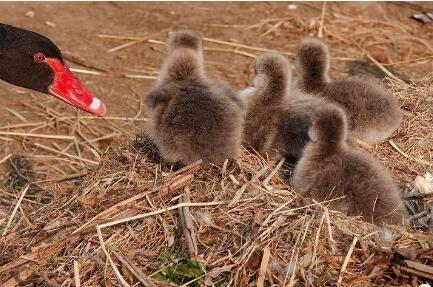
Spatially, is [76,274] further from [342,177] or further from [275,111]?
[275,111]

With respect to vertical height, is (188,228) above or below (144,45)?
above

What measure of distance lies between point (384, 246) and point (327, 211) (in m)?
0.32

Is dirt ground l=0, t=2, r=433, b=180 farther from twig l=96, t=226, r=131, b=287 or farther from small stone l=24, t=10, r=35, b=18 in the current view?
twig l=96, t=226, r=131, b=287

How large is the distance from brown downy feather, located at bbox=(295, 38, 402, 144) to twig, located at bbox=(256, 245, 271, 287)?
142 cm

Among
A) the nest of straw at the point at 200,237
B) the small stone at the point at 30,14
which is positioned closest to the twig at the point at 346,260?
the nest of straw at the point at 200,237

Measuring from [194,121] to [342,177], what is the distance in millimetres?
864

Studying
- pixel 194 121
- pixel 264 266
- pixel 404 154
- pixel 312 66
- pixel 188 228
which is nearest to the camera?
pixel 264 266

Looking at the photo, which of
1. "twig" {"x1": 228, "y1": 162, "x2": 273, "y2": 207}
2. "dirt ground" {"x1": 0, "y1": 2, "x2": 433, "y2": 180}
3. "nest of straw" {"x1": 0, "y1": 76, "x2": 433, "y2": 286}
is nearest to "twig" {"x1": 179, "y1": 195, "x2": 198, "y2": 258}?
"nest of straw" {"x1": 0, "y1": 76, "x2": 433, "y2": 286}

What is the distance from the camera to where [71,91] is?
550cm

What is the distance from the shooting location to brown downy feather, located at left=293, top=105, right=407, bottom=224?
163 inches

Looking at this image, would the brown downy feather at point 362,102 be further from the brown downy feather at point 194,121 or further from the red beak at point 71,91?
the red beak at point 71,91

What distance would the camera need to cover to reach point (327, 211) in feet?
13.1

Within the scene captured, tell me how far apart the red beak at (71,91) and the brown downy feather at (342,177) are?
1.63 m

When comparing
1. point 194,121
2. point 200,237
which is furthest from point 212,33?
point 200,237
